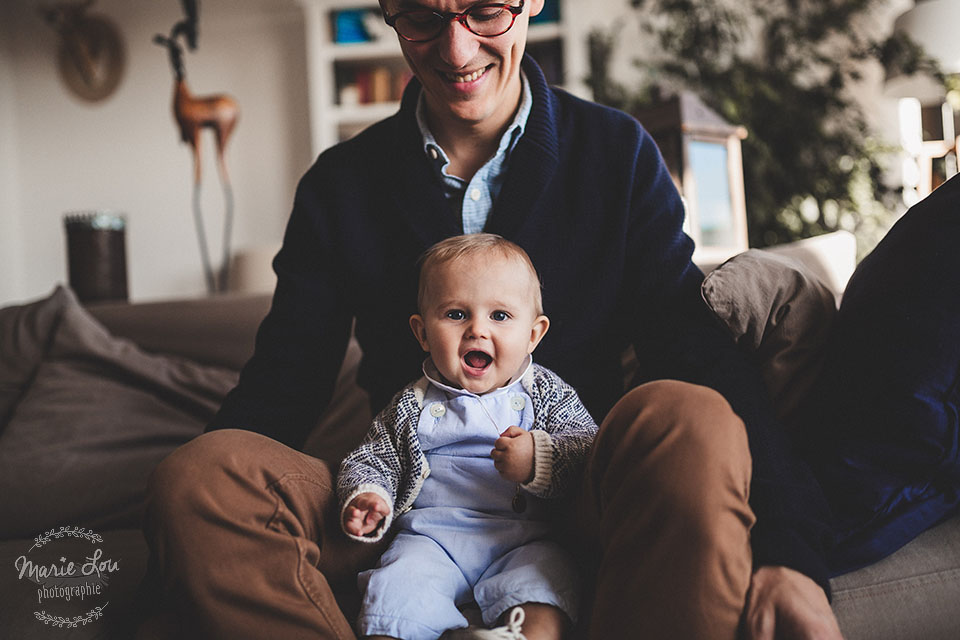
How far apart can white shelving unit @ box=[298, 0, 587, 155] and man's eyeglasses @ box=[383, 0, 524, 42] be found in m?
2.92

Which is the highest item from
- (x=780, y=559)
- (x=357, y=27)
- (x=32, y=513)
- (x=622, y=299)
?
(x=357, y=27)

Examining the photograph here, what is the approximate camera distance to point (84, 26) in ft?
14.6

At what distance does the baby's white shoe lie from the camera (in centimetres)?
87

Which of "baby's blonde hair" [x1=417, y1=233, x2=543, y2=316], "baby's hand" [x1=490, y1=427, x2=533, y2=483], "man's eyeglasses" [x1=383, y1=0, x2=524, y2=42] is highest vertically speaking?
"man's eyeglasses" [x1=383, y1=0, x2=524, y2=42]

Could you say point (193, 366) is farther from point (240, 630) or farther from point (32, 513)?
point (240, 630)

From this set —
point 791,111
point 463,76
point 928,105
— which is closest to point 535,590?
point 463,76

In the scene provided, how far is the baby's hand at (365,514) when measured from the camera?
988mm

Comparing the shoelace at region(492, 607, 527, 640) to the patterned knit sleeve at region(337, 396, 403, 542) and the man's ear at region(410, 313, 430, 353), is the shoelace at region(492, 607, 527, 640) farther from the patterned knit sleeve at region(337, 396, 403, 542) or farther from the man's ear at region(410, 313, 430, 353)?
the man's ear at region(410, 313, 430, 353)

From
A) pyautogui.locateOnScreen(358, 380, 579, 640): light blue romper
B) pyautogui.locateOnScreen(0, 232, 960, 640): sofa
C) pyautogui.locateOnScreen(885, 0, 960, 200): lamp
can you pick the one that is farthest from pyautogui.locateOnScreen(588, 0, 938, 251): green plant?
pyautogui.locateOnScreen(358, 380, 579, 640): light blue romper

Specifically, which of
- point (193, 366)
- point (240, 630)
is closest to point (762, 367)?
point (240, 630)

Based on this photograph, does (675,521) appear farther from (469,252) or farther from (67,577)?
(67,577)

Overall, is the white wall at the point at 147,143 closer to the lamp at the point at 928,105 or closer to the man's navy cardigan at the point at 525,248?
the lamp at the point at 928,105

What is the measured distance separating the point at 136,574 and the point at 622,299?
91 centimetres

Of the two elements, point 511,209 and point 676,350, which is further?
point 511,209
